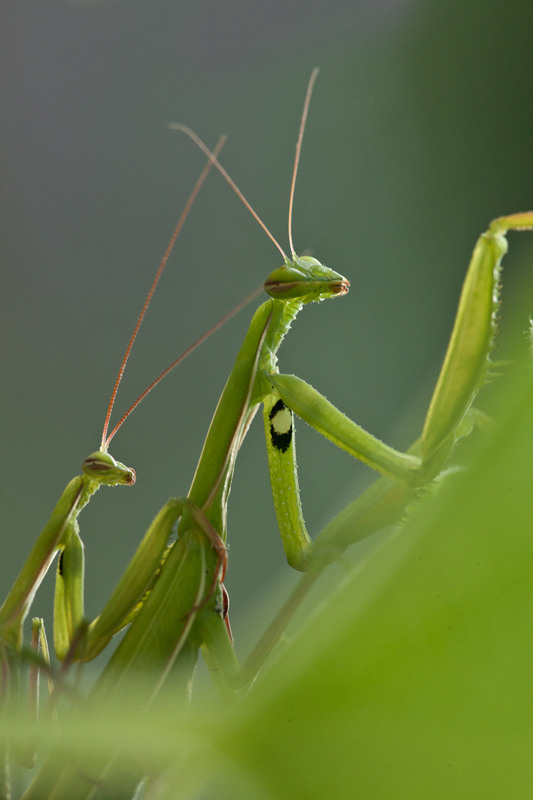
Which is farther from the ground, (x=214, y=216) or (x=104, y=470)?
(x=214, y=216)

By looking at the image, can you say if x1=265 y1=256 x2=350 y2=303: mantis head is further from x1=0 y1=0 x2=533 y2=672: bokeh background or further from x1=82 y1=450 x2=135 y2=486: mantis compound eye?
x1=0 y1=0 x2=533 y2=672: bokeh background

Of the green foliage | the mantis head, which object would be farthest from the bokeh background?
the green foliage

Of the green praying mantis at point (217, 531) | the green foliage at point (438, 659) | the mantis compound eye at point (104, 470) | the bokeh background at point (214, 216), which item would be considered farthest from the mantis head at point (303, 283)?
the bokeh background at point (214, 216)

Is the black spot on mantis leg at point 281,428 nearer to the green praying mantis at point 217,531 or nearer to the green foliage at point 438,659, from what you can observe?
the green praying mantis at point 217,531

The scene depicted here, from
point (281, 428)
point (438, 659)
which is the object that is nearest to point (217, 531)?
point (281, 428)

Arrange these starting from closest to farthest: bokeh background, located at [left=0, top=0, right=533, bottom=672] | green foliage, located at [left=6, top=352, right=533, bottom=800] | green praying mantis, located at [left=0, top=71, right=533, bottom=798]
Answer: green foliage, located at [left=6, top=352, right=533, bottom=800] → green praying mantis, located at [left=0, top=71, right=533, bottom=798] → bokeh background, located at [left=0, top=0, right=533, bottom=672]

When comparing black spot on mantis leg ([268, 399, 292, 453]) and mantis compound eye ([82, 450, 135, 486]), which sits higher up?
black spot on mantis leg ([268, 399, 292, 453])

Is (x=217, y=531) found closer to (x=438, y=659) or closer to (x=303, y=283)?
(x=303, y=283)

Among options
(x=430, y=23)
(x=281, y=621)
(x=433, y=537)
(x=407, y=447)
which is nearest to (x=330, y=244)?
(x=430, y=23)
